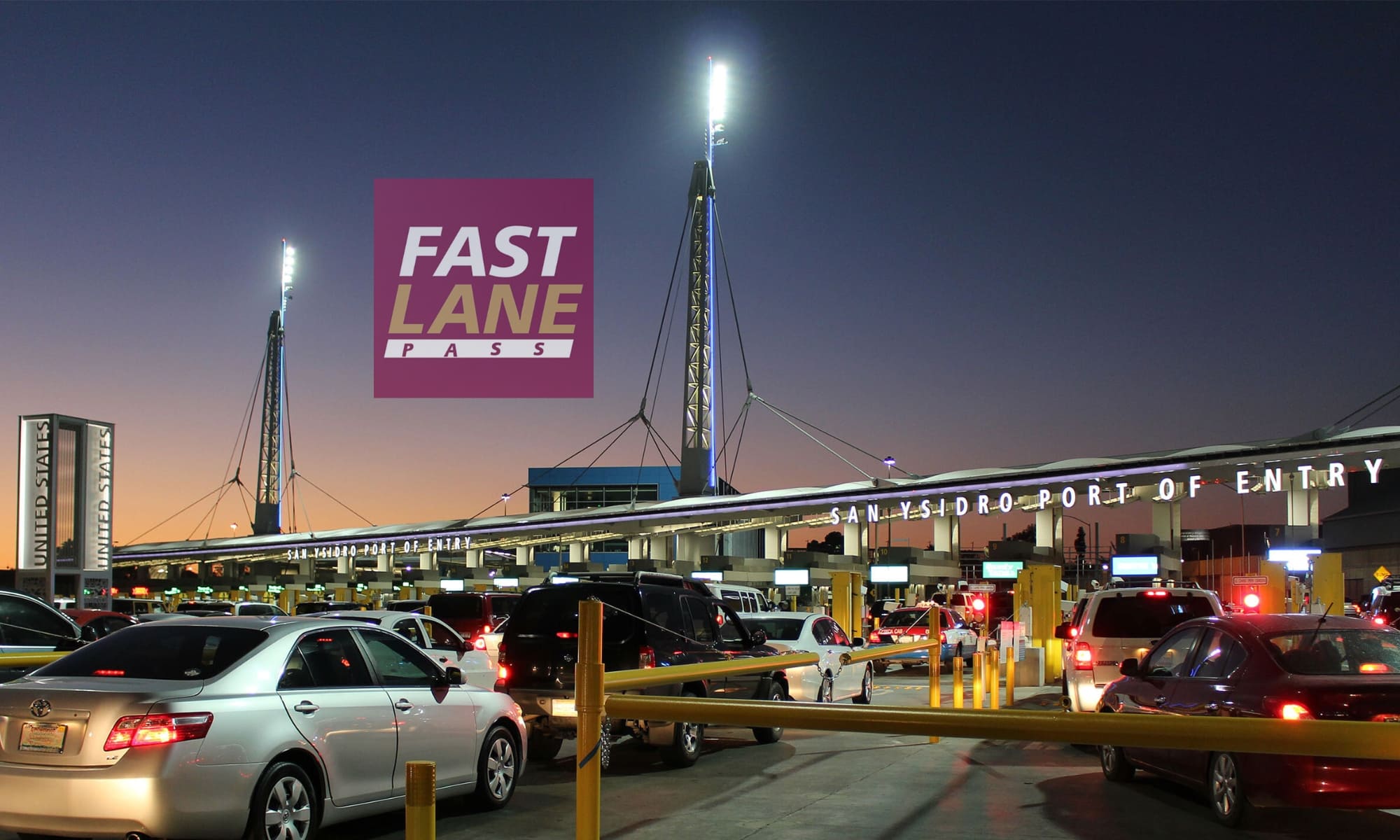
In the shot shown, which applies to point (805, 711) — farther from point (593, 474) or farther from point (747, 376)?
point (593, 474)

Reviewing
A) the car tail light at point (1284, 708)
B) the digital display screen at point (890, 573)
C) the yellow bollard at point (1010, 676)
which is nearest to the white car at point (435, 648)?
the yellow bollard at point (1010, 676)

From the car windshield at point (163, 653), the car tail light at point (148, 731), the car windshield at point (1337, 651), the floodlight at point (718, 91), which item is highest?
the floodlight at point (718, 91)

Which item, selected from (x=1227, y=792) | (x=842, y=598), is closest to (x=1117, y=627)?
(x=1227, y=792)

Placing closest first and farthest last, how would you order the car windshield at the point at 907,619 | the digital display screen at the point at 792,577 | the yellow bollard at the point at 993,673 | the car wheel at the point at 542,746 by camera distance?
1. the car wheel at the point at 542,746
2. the yellow bollard at the point at 993,673
3. the car windshield at the point at 907,619
4. the digital display screen at the point at 792,577

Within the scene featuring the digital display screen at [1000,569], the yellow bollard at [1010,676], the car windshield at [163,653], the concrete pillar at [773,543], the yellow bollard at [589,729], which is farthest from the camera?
the concrete pillar at [773,543]

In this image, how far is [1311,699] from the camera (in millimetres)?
8844

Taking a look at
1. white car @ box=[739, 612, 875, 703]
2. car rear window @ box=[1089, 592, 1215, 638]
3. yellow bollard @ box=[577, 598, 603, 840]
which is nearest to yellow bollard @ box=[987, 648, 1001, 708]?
car rear window @ box=[1089, 592, 1215, 638]

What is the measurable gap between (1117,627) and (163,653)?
1207 centimetres

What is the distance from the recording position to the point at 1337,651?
9.90 meters

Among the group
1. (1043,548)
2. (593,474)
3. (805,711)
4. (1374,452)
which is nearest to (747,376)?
(1043,548)

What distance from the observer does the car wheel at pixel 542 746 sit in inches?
538

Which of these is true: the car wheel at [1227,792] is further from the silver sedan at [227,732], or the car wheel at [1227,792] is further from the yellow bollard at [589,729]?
the yellow bollard at [589,729]

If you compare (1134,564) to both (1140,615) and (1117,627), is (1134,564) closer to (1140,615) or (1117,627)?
(1140,615)

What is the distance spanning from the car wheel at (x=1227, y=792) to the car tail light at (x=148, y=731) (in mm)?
6937
